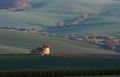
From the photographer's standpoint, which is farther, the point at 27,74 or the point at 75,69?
the point at 75,69

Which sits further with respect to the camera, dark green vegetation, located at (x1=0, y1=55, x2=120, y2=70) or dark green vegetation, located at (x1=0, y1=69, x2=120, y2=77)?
dark green vegetation, located at (x1=0, y1=55, x2=120, y2=70)

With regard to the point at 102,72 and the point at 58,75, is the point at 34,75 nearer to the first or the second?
the point at 58,75

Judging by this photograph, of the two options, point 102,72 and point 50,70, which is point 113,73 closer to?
point 102,72

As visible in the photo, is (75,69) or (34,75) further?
(75,69)

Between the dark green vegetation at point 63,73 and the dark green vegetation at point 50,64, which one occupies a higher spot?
the dark green vegetation at point 50,64

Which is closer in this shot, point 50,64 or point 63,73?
point 63,73

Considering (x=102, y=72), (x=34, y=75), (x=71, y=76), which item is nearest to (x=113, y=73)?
(x=102, y=72)

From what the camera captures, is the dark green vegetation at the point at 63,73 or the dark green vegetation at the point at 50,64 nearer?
the dark green vegetation at the point at 63,73

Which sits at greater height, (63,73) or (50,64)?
(50,64)

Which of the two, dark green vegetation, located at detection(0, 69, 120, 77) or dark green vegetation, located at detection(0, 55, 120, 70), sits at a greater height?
dark green vegetation, located at detection(0, 55, 120, 70)

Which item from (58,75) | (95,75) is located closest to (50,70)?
(58,75)
